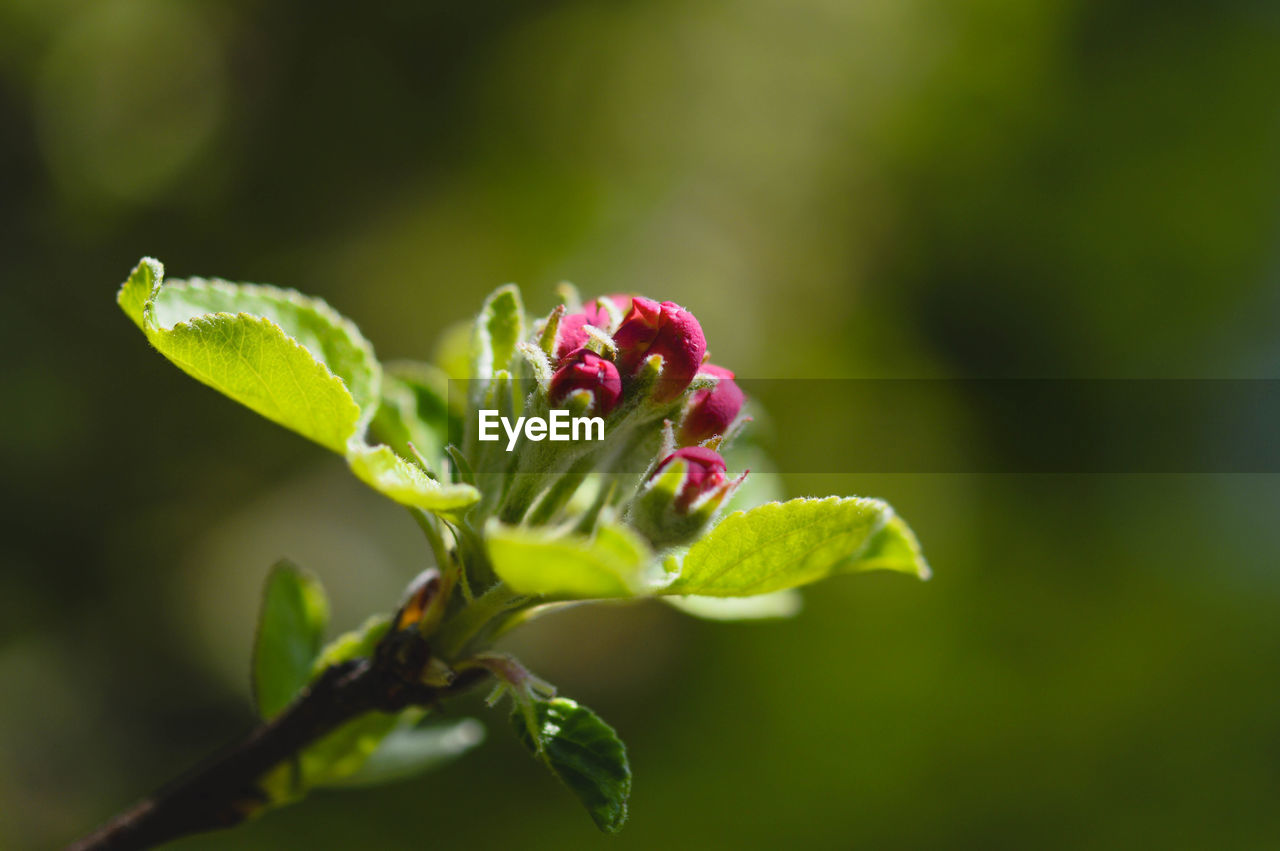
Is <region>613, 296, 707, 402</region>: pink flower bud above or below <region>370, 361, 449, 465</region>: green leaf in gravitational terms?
above

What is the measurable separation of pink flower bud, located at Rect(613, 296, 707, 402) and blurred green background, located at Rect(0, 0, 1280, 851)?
234 cm

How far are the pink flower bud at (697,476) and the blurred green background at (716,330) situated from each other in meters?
2.34

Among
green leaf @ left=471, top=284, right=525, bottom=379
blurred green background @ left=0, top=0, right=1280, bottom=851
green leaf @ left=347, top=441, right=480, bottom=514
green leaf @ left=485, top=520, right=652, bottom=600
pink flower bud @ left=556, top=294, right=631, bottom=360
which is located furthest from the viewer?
blurred green background @ left=0, top=0, right=1280, bottom=851

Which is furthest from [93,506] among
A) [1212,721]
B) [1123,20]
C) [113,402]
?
[1123,20]

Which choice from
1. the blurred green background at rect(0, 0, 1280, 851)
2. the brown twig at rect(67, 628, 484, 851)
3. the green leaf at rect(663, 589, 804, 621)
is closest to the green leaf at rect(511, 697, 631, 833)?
the brown twig at rect(67, 628, 484, 851)

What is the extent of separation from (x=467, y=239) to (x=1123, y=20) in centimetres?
248

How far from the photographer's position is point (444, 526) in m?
0.88

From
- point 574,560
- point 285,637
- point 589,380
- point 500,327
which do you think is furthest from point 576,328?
point 285,637

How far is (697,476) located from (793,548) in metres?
0.09

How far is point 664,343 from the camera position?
2.57 ft

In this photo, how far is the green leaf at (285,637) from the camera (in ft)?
3.48

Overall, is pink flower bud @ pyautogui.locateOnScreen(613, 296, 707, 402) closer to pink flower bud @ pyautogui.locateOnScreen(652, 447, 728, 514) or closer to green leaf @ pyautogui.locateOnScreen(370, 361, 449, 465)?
pink flower bud @ pyautogui.locateOnScreen(652, 447, 728, 514)

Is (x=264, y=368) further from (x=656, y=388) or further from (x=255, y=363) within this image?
(x=656, y=388)

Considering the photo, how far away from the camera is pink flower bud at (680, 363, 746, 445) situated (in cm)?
83
